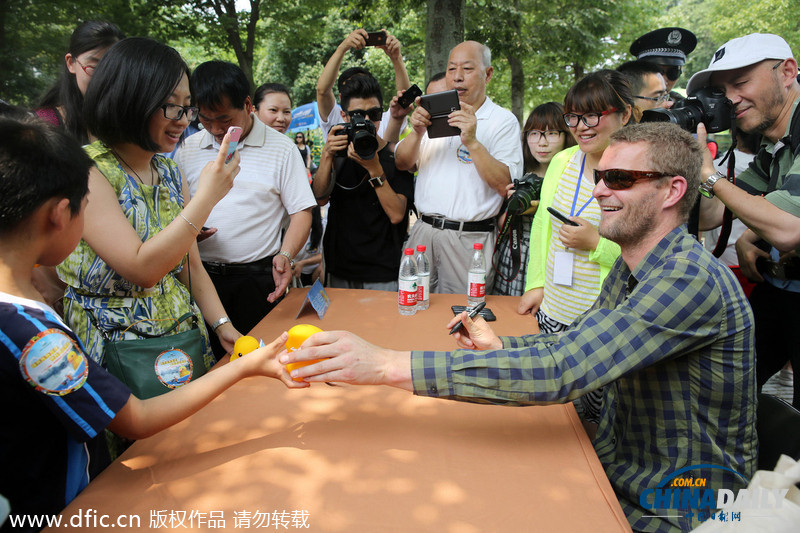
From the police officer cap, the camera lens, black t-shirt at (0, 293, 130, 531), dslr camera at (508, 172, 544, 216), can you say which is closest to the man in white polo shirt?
the camera lens

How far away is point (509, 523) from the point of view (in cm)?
115

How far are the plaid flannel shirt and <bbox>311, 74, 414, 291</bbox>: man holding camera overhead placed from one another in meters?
2.12

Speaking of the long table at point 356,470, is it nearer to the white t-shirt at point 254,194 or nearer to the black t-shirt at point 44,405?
the black t-shirt at point 44,405

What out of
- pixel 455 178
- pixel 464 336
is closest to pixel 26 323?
pixel 464 336

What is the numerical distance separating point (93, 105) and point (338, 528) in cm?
160

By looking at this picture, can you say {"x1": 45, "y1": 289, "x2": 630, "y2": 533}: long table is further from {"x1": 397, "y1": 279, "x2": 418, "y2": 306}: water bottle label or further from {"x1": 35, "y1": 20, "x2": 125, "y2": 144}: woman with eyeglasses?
{"x1": 35, "y1": 20, "x2": 125, "y2": 144}: woman with eyeglasses

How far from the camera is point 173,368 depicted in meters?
1.66

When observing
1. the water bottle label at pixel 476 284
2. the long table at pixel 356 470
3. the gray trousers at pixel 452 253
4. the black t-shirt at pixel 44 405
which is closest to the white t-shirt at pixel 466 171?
the gray trousers at pixel 452 253

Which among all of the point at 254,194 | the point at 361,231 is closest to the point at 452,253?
the point at 361,231

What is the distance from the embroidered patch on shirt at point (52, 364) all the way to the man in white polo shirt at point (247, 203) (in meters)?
1.50

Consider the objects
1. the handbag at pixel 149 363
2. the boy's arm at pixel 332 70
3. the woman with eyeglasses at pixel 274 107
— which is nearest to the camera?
the handbag at pixel 149 363

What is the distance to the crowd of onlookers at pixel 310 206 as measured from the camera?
122 centimetres

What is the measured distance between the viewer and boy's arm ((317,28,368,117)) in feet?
12.4

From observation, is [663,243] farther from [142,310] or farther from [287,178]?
[287,178]
